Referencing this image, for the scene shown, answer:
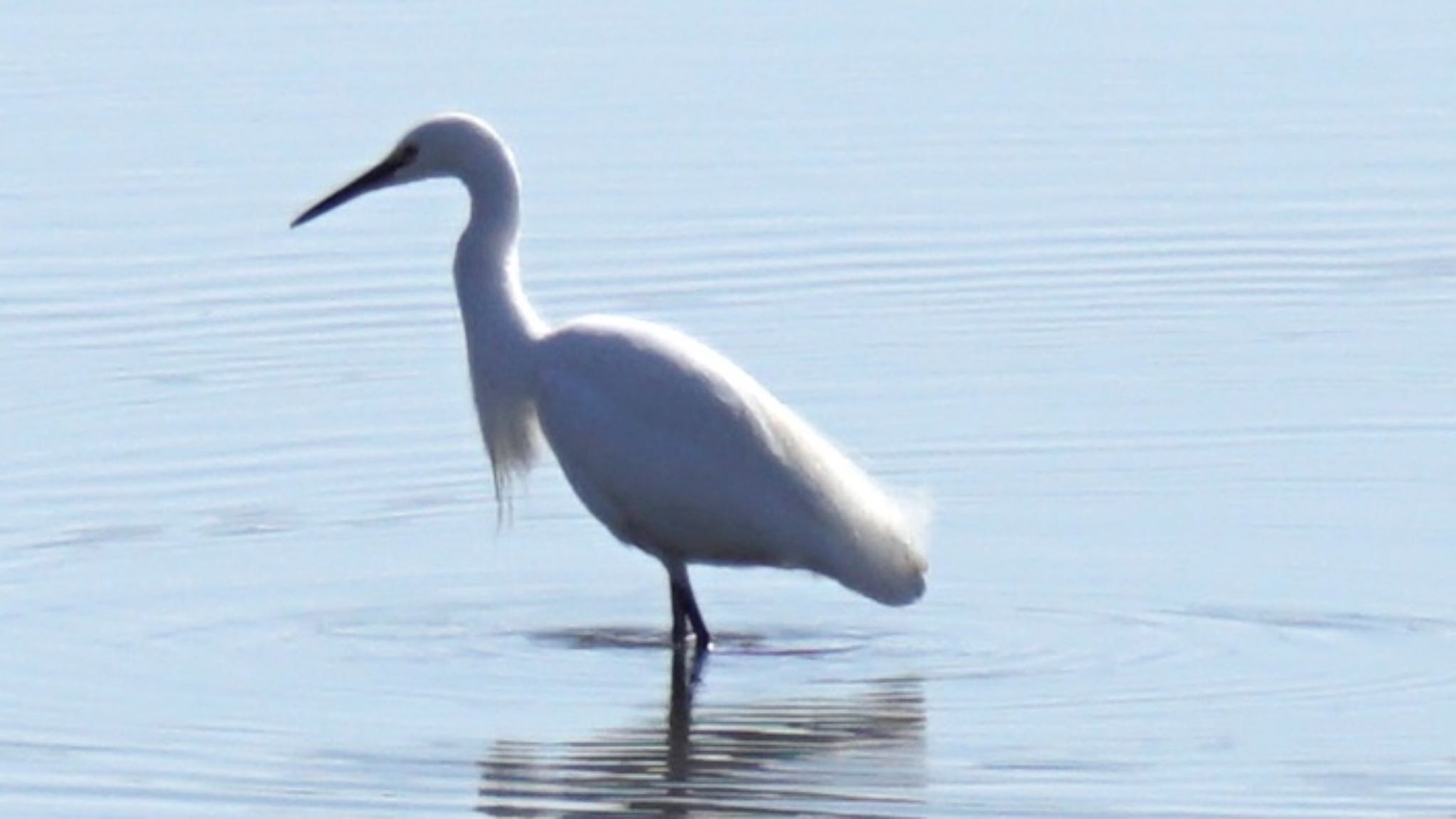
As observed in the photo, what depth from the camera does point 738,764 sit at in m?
10.2

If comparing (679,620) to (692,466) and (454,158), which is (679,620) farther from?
(454,158)

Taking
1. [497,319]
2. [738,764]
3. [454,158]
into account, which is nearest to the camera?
[738,764]

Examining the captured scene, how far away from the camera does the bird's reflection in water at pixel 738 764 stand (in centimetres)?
967

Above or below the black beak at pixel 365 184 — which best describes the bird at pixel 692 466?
below

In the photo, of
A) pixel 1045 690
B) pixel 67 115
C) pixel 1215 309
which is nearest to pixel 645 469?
pixel 1045 690

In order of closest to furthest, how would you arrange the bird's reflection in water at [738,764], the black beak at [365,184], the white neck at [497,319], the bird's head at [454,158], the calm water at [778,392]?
the bird's reflection in water at [738,764]
the calm water at [778,392]
the white neck at [497,319]
the bird's head at [454,158]
the black beak at [365,184]

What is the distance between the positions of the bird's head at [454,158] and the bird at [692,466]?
448mm

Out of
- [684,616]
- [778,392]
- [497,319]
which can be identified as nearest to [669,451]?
[684,616]

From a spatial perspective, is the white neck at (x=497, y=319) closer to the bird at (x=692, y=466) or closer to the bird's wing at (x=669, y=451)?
the bird at (x=692, y=466)

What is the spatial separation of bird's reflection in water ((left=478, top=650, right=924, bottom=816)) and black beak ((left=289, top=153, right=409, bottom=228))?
6.95 feet

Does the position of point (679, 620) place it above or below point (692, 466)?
below

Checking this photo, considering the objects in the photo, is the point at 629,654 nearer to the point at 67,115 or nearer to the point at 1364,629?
the point at 1364,629

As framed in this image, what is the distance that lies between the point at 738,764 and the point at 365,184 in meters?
2.86

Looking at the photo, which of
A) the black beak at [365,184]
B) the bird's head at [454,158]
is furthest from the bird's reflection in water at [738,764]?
the black beak at [365,184]
